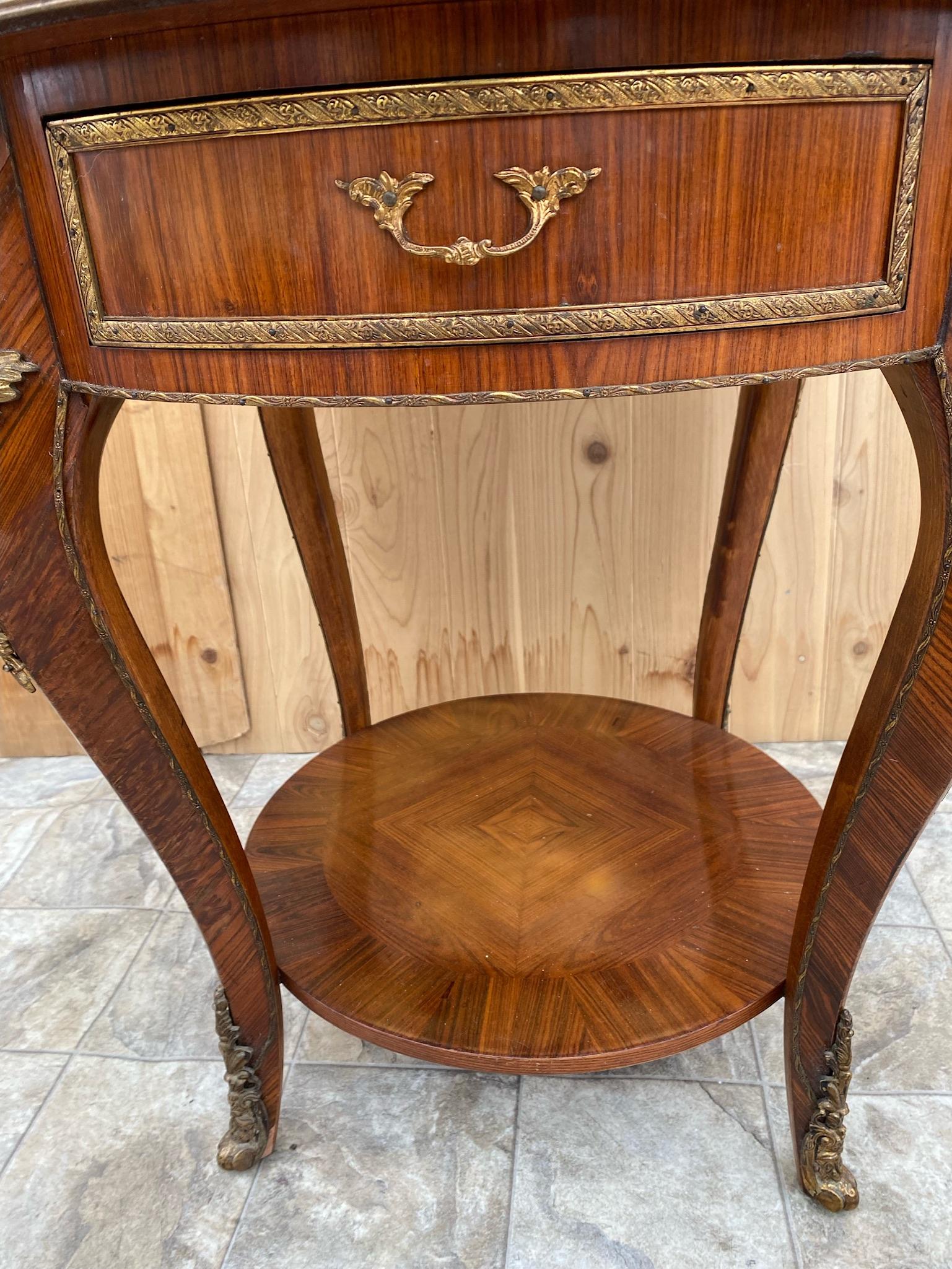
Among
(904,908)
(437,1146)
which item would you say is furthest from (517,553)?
(437,1146)

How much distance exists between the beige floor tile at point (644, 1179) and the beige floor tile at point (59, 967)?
1.71 feet

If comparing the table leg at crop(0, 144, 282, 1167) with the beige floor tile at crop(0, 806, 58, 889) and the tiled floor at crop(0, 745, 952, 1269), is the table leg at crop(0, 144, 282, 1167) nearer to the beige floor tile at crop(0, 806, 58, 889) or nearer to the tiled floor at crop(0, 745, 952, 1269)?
the tiled floor at crop(0, 745, 952, 1269)

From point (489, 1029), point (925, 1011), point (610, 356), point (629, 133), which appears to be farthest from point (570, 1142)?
point (629, 133)

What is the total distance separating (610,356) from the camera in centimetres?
53

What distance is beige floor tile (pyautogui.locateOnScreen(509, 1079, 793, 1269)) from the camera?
2.65 feet

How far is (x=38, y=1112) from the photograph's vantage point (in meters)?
0.98

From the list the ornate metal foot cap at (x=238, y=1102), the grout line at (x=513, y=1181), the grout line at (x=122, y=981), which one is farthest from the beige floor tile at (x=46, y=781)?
the grout line at (x=513, y=1181)

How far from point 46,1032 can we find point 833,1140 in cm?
83

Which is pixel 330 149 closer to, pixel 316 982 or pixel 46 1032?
pixel 316 982

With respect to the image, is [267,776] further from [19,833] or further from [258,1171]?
[258,1171]

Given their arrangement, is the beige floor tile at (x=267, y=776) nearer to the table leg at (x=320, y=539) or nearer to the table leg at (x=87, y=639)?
the table leg at (x=320, y=539)

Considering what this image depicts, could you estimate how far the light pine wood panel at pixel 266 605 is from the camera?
140 cm

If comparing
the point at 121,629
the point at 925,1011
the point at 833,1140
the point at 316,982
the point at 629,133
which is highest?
the point at 629,133

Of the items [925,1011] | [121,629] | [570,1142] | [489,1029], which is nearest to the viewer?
[121,629]
